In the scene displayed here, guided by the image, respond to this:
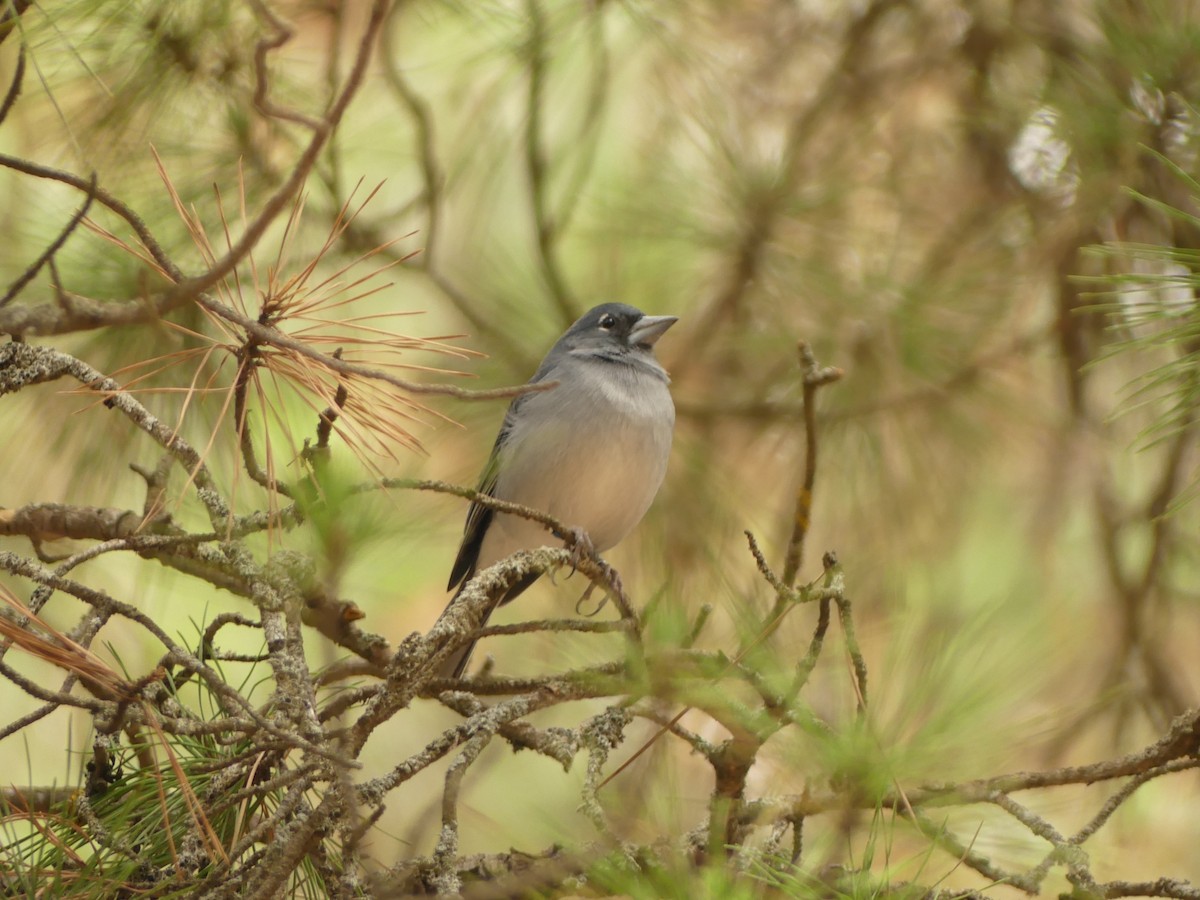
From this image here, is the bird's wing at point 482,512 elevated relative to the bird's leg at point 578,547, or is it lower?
elevated

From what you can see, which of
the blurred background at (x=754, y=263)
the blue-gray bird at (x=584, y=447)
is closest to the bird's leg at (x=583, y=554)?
the blurred background at (x=754, y=263)

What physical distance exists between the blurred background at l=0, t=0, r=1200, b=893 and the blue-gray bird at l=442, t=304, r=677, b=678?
0.85 feet

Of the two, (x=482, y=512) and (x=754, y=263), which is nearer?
(x=482, y=512)

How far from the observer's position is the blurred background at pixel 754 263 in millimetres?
3369

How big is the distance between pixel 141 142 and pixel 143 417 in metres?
1.37

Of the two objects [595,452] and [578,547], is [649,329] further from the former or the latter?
[578,547]

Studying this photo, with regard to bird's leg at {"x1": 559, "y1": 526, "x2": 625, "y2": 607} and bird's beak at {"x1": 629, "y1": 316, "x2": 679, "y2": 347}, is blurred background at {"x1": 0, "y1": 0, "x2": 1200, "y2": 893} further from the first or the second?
bird's beak at {"x1": 629, "y1": 316, "x2": 679, "y2": 347}

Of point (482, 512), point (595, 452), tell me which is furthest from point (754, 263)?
point (482, 512)

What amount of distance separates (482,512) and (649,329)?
830 millimetres

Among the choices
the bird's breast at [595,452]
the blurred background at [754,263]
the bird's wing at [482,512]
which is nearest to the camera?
the blurred background at [754,263]

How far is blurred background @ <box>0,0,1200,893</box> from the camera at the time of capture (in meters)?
3.37

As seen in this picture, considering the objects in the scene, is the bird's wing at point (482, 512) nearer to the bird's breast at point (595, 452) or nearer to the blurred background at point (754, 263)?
the bird's breast at point (595, 452)

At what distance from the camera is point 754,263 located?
14.4 ft

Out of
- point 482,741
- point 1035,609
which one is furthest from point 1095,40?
point 482,741
